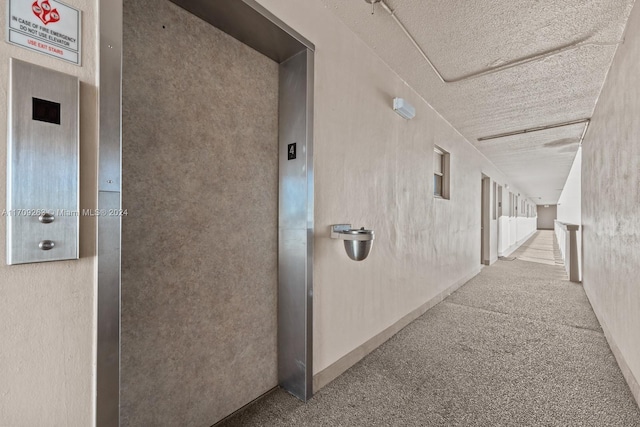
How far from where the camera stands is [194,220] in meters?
1.44

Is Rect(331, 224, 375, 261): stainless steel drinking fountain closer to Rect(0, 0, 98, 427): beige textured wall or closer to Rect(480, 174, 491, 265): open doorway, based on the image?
Rect(0, 0, 98, 427): beige textured wall

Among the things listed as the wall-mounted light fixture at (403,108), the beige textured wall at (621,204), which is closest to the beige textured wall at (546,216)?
the beige textured wall at (621,204)

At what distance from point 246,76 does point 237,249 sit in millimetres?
1044

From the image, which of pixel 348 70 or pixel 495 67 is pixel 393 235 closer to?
pixel 348 70

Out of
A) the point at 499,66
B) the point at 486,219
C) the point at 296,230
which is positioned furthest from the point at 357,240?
the point at 486,219

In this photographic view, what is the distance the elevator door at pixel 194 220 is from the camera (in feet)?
4.06

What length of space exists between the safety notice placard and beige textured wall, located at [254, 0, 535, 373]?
98 cm

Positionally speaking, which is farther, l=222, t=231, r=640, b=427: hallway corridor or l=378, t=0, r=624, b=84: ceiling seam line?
l=378, t=0, r=624, b=84: ceiling seam line

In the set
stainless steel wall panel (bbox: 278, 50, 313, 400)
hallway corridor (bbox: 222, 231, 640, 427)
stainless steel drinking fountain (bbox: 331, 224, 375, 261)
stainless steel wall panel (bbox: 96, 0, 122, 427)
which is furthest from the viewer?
stainless steel drinking fountain (bbox: 331, 224, 375, 261)

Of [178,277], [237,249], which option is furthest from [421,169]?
[178,277]

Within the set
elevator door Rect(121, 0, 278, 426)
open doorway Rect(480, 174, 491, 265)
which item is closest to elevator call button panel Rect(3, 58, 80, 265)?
elevator door Rect(121, 0, 278, 426)

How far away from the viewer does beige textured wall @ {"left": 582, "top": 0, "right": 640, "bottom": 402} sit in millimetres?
1799

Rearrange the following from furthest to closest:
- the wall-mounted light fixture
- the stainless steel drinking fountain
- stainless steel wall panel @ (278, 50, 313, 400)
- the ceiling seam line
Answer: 1. the wall-mounted light fixture
2. the ceiling seam line
3. the stainless steel drinking fountain
4. stainless steel wall panel @ (278, 50, 313, 400)

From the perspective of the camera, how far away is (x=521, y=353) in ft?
7.72
